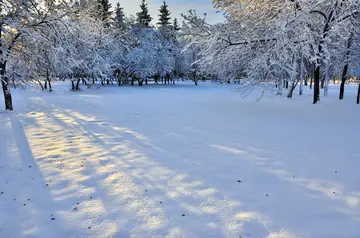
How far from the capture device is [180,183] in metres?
3.98

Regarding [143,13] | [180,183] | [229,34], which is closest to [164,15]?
[143,13]

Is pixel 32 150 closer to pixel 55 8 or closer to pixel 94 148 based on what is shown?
pixel 94 148

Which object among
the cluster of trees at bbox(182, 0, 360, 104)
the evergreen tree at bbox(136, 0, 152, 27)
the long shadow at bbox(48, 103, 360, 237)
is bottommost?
the long shadow at bbox(48, 103, 360, 237)

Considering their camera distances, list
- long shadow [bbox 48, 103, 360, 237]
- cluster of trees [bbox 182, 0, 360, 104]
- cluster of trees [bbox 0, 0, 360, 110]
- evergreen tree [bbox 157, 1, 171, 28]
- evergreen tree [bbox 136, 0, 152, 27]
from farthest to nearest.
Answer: evergreen tree [bbox 157, 1, 171, 28] < evergreen tree [bbox 136, 0, 152, 27] < cluster of trees [bbox 0, 0, 360, 110] < cluster of trees [bbox 182, 0, 360, 104] < long shadow [bbox 48, 103, 360, 237]

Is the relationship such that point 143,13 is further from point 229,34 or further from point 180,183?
point 180,183

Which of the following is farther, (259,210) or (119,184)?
(119,184)

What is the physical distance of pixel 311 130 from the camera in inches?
304

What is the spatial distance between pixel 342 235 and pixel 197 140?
4.28m

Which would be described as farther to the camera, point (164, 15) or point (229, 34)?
point (164, 15)

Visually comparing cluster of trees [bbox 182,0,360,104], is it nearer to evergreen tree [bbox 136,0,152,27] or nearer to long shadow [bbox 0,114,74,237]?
long shadow [bbox 0,114,74,237]

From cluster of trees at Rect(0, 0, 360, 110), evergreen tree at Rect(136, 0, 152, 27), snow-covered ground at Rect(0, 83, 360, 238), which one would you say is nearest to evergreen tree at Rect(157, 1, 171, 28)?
evergreen tree at Rect(136, 0, 152, 27)

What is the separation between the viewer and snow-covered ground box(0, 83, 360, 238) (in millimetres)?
2871

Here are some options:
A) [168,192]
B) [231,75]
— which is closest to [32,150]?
[168,192]

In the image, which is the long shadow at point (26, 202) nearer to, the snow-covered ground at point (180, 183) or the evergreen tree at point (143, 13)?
the snow-covered ground at point (180, 183)
